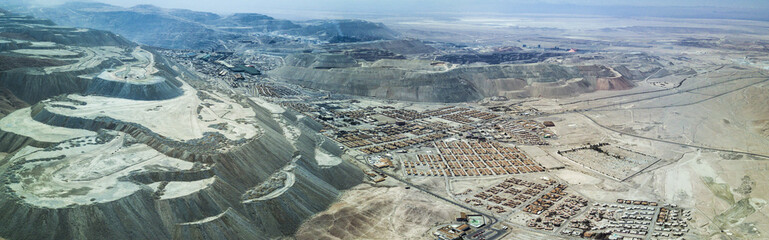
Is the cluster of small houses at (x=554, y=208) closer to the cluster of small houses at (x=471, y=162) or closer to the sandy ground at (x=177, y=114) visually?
the cluster of small houses at (x=471, y=162)

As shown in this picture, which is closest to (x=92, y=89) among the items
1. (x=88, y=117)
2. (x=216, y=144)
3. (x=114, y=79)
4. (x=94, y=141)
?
(x=114, y=79)

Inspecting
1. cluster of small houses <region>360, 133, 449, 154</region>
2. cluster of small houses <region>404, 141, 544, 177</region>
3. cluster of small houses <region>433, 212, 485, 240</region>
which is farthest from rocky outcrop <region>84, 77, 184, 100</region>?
cluster of small houses <region>433, 212, 485, 240</region>

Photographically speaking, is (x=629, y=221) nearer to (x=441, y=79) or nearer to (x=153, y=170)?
(x=153, y=170)

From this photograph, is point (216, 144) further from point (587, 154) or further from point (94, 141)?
point (587, 154)

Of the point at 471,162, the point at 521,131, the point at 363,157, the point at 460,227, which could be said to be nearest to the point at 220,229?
the point at 460,227

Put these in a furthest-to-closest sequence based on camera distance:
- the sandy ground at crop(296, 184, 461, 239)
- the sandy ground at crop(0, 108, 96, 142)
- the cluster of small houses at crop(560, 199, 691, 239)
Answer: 1. the sandy ground at crop(0, 108, 96, 142)
2. the cluster of small houses at crop(560, 199, 691, 239)
3. the sandy ground at crop(296, 184, 461, 239)

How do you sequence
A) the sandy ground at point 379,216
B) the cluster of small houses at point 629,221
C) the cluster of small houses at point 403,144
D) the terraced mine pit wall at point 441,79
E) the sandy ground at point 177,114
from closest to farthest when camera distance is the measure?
1. the sandy ground at point 379,216
2. the cluster of small houses at point 629,221
3. the sandy ground at point 177,114
4. the cluster of small houses at point 403,144
5. the terraced mine pit wall at point 441,79

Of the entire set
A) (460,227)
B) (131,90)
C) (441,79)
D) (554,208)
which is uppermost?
(131,90)

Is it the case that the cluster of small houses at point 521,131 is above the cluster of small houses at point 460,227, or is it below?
below

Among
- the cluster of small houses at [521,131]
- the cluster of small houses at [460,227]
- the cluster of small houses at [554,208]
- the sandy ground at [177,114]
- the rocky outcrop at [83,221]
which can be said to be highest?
the sandy ground at [177,114]

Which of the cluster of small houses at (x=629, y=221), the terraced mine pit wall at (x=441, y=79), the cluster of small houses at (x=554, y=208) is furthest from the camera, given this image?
the terraced mine pit wall at (x=441, y=79)

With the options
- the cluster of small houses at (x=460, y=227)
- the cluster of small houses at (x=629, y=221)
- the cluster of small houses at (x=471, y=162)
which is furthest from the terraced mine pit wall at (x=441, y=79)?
the cluster of small houses at (x=460, y=227)

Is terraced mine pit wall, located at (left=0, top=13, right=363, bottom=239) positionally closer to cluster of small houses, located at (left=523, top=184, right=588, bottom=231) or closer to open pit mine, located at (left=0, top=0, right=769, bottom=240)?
open pit mine, located at (left=0, top=0, right=769, bottom=240)
